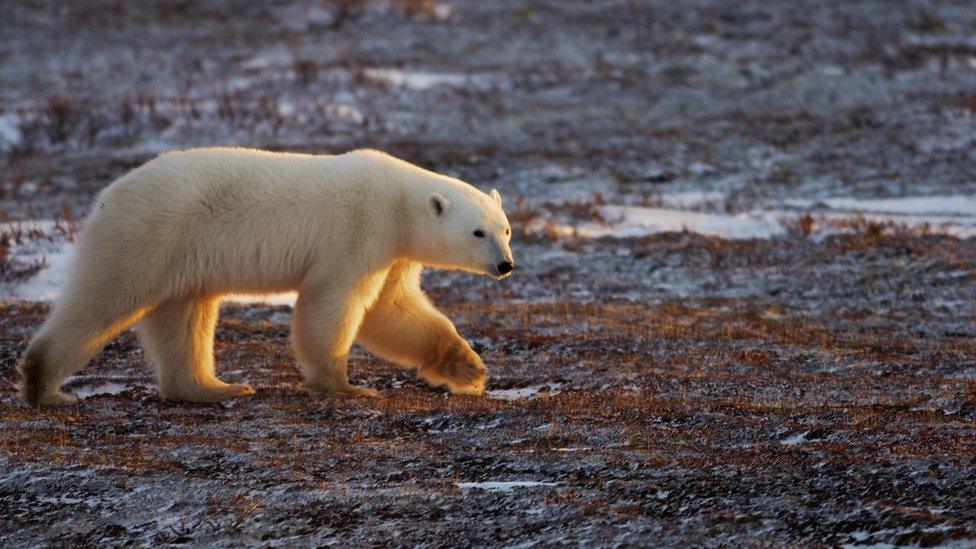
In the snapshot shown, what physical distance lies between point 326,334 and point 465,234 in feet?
3.37

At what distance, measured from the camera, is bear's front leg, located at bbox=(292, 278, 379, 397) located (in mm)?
6898

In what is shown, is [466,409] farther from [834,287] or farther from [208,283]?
[834,287]

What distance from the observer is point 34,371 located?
666cm

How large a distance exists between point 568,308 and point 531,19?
18.4 m

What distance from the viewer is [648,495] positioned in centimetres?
474

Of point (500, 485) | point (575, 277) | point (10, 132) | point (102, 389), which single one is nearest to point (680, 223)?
point (575, 277)

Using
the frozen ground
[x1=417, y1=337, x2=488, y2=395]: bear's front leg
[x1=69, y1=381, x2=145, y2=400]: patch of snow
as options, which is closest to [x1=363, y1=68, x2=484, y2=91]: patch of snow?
the frozen ground

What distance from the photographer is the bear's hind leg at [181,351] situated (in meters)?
7.09

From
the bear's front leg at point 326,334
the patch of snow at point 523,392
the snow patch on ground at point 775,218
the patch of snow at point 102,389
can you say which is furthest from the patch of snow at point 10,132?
the patch of snow at point 523,392

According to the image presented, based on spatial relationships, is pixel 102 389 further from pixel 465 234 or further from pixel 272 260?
pixel 465 234

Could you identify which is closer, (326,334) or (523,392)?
(326,334)

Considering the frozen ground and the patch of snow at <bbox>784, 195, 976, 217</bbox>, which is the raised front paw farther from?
the patch of snow at <bbox>784, 195, 976, 217</bbox>

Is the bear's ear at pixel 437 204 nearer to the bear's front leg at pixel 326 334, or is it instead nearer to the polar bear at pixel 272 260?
the polar bear at pixel 272 260

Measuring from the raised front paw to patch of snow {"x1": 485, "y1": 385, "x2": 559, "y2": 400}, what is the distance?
95mm
